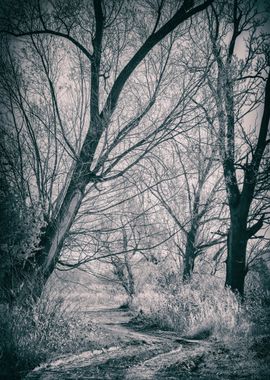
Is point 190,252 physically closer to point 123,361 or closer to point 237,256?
point 237,256

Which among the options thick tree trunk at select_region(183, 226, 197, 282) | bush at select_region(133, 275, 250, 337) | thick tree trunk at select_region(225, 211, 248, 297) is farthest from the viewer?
thick tree trunk at select_region(183, 226, 197, 282)

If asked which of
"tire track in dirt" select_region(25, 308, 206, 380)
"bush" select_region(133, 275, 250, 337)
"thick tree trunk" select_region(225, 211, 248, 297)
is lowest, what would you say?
"tire track in dirt" select_region(25, 308, 206, 380)

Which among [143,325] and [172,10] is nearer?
[172,10]

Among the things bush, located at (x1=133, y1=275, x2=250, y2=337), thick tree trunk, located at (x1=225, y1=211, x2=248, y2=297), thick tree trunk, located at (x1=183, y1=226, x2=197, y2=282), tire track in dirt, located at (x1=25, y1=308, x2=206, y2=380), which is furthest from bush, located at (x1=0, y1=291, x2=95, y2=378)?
thick tree trunk, located at (x1=183, y1=226, x2=197, y2=282)

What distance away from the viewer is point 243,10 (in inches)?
327

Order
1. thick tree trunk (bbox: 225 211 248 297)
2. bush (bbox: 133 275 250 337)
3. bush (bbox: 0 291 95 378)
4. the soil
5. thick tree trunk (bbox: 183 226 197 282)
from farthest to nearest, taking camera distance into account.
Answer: thick tree trunk (bbox: 183 226 197 282)
thick tree trunk (bbox: 225 211 248 297)
bush (bbox: 133 275 250 337)
bush (bbox: 0 291 95 378)
the soil

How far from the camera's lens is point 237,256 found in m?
7.93

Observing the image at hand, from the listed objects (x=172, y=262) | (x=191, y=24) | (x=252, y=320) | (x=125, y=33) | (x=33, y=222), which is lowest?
(x=252, y=320)

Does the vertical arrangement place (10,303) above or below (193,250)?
below

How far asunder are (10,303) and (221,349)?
337 cm

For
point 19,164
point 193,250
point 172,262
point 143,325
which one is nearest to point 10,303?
point 19,164

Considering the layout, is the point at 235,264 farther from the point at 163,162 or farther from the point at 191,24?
the point at 191,24

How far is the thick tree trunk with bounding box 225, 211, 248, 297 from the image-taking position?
789 centimetres

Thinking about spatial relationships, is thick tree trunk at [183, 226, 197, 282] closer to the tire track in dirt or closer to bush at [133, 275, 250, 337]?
bush at [133, 275, 250, 337]
